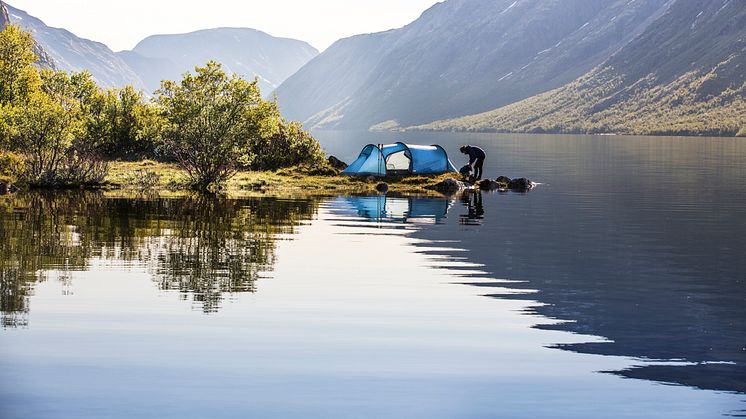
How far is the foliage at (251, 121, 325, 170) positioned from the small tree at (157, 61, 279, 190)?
8.71m

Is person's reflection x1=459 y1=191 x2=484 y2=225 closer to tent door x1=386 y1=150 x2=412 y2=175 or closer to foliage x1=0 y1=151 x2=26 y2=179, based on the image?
tent door x1=386 y1=150 x2=412 y2=175

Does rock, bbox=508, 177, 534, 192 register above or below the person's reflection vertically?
above

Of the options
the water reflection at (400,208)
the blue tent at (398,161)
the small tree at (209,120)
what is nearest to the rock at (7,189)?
the small tree at (209,120)

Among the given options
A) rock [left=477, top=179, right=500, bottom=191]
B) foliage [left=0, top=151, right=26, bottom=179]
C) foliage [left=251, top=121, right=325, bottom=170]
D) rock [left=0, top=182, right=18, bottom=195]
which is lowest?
rock [left=0, top=182, right=18, bottom=195]

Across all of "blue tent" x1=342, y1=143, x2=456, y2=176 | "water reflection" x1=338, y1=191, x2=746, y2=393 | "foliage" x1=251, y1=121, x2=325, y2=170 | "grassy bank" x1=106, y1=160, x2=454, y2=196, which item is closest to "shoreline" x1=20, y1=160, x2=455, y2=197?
"grassy bank" x1=106, y1=160, x2=454, y2=196

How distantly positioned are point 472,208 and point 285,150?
74.9ft

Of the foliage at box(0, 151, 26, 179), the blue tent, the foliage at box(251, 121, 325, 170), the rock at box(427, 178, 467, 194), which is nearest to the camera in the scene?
the foliage at box(0, 151, 26, 179)

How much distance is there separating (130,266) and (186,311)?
6224mm

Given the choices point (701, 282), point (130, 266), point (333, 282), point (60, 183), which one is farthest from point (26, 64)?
point (701, 282)

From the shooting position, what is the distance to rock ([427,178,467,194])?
57844 mm

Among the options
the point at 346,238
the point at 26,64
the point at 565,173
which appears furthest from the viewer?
the point at 565,173

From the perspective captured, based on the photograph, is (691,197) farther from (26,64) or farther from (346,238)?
(26,64)

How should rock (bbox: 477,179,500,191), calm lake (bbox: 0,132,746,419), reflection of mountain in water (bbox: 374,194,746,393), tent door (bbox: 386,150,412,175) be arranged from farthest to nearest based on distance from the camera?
tent door (bbox: 386,150,412,175) → rock (bbox: 477,179,500,191) → reflection of mountain in water (bbox: 374,194,746,393) → calm lake (bbox: 0,132,746,419)

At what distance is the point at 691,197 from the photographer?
55406 mm
